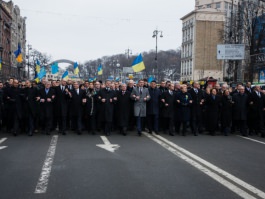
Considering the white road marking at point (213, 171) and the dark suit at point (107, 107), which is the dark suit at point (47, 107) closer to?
the dark suit at point (107, 107)

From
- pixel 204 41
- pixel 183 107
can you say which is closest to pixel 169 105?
pixel 183 107

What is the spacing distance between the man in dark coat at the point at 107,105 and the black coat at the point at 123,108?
0.26m

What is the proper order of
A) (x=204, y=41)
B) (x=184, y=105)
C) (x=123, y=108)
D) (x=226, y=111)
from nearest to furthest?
(x=184, y=105), (x=123, y=108), (x=226, y=111), (x=204, y=41)

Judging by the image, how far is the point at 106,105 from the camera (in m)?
13.3

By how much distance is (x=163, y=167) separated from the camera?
25.3 ft

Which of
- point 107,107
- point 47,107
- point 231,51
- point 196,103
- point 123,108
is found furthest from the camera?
point 231,51

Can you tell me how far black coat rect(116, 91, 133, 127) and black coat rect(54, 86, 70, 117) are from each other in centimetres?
197

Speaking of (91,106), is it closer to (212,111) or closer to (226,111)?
(212,111)

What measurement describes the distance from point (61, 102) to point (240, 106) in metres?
6.87

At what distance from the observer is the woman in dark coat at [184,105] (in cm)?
1345

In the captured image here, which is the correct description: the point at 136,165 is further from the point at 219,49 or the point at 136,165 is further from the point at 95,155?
the point at 219,49

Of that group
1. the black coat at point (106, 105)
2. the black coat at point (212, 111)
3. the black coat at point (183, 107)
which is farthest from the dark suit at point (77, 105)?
the black coat at point (212, 111)

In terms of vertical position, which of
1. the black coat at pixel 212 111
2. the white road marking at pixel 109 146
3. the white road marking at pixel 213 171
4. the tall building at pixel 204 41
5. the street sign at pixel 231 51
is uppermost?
the tall building at pixel 204 41

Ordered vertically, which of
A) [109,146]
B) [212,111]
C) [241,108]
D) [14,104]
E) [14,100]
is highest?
[14,100]
